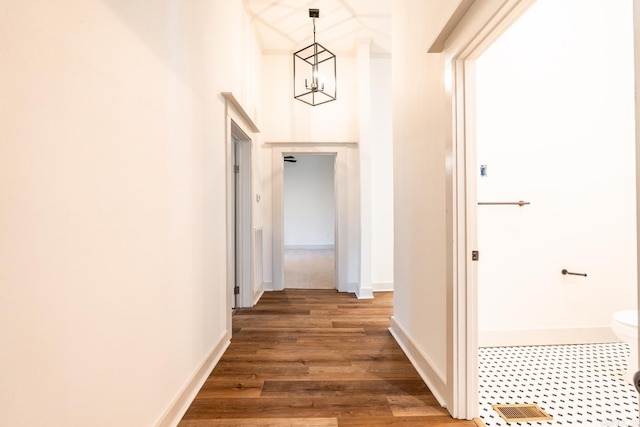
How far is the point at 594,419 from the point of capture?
4.97 feet

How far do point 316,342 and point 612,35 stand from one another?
351 cm

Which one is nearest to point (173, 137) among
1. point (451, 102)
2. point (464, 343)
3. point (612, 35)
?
point (451, 102)

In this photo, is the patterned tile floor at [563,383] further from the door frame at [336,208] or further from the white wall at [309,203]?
the white wall at [309,203]

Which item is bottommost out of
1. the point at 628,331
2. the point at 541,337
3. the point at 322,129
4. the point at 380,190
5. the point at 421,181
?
the point at 541,337

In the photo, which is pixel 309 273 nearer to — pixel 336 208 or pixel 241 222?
pixel 336 208

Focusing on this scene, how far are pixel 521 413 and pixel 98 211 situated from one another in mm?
2225

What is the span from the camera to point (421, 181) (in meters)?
2.01

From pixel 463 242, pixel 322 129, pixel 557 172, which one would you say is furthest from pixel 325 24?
pixel 463 242

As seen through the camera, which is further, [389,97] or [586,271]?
[389,97]

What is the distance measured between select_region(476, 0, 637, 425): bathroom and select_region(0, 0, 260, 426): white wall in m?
2.24

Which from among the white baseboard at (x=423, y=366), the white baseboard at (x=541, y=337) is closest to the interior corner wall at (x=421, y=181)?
the white baseboard at (x=423, y=366)

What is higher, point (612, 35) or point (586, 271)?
point (612, 35)

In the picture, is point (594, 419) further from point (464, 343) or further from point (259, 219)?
point (259, 219)

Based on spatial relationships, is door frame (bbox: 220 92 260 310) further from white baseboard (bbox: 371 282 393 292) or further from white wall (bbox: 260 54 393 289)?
white baseboard (bbox: 371 282 393 292)
